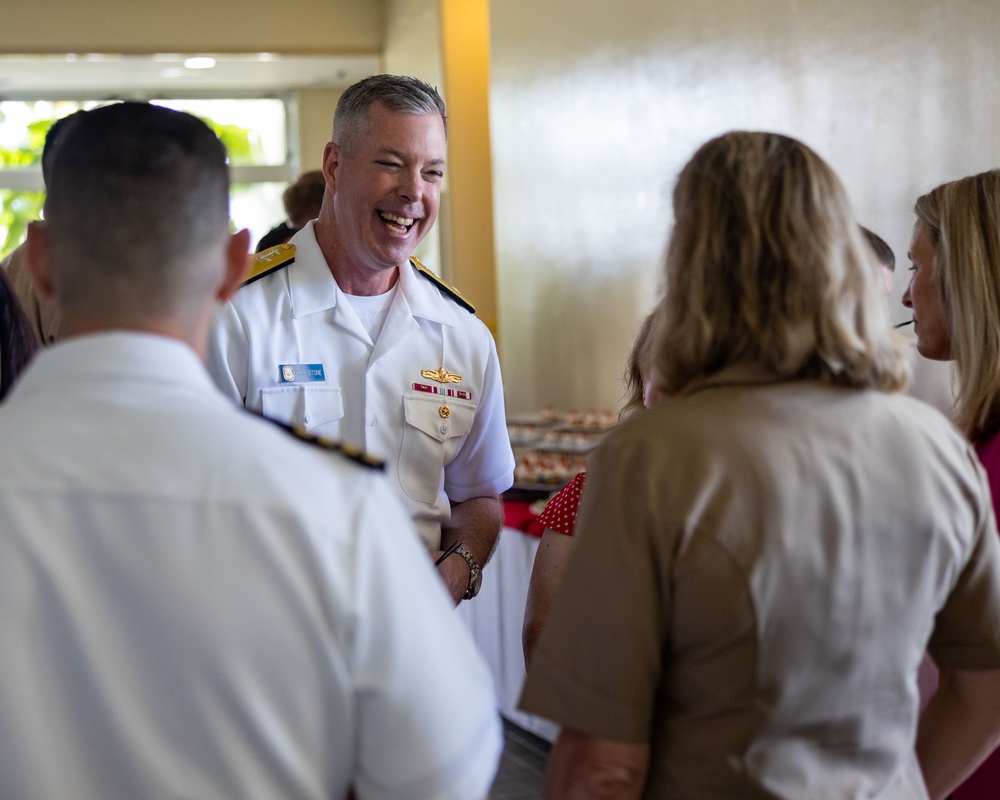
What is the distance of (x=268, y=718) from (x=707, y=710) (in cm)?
51

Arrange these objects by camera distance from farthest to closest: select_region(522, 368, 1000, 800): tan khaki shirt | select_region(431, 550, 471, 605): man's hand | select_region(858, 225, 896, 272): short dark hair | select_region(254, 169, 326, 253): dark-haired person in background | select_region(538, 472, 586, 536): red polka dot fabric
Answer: select_region(254, 169, 326, 253): dark-haired person in background
select_region(858, 225, 896, 272): short dark hair
select_region(431, 550, 471, 605): man's hand
select_region(538, 472, 586, 536): red polka dot fabric
select_region(522, 368, 1000, 800): tan khaki shirt

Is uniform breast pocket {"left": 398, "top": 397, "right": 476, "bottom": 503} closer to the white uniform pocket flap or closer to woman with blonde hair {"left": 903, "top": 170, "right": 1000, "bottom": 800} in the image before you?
the white uniform pocket flap

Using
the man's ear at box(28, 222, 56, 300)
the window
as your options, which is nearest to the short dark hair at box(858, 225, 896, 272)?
the man's ear at box(28, 222, 56, 300)

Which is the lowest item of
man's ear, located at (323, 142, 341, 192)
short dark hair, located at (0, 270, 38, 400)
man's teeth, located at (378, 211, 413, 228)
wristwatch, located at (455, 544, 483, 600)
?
wristwatch, located at (455, 544, 483, 600)

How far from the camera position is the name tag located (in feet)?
6.77

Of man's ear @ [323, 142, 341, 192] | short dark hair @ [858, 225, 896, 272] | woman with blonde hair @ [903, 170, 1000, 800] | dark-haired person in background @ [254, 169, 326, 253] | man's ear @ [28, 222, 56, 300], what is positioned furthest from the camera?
dark-haired person in background @ [254, 169, 326, 253]

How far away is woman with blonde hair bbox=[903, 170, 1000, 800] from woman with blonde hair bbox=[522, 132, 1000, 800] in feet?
1.91

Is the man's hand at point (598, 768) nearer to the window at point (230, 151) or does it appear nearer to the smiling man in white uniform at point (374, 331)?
the smiling man in white uniform at point (374, 331)

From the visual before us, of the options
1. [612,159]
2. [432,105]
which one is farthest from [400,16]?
[432,105]

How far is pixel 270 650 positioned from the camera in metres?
0.90

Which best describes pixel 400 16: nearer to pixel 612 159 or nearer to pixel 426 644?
pixel 612 159

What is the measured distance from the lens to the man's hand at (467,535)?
2.05m

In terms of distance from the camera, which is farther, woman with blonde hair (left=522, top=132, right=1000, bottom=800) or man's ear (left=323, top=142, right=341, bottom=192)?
man's ear (left=323, top=142, right=341, bottom=192)

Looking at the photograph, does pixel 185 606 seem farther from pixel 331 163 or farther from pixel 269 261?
pixel 331 163
